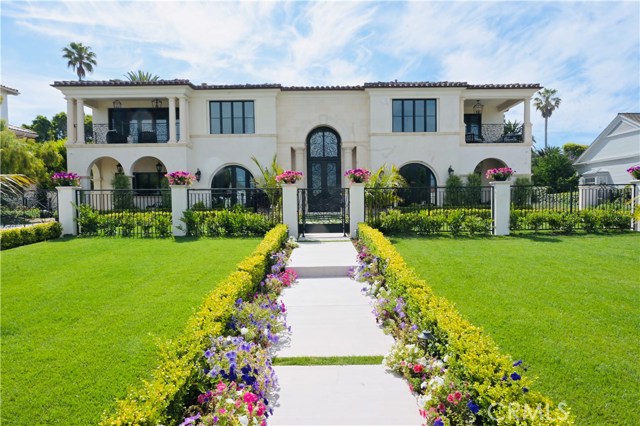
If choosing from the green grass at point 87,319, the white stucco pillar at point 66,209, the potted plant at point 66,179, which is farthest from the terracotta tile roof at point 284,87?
the green grass at point 87,319

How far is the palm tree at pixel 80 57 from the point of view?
4059 cm

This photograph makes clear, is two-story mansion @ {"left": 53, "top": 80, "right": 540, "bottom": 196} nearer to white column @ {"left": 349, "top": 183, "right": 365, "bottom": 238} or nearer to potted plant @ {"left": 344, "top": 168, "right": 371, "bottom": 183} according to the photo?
potted plant @ {"left": 344, "top": 168, "right": 371, "bottom": 183}

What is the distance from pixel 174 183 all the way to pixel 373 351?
1119cm

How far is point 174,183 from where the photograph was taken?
14062 millimetres

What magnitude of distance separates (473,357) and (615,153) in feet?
108

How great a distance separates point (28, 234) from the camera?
1244 cm

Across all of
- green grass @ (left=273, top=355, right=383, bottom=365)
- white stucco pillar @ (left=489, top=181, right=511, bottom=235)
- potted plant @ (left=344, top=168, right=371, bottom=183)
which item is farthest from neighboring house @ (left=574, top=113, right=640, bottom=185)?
green grass @ (left=273, top=355, right=383, bottom=365)

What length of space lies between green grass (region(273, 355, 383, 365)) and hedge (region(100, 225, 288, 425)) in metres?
0.84

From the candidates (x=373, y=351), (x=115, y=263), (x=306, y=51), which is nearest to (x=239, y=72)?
(x=306, y=51)

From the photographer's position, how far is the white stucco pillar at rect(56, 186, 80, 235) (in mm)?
14102

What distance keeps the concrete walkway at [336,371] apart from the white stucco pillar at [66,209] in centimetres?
1025

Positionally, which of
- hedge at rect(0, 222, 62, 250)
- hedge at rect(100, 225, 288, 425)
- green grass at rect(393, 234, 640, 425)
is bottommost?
green grass at rect(393, 234, 640, 425)

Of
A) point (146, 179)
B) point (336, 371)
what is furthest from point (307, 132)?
point (336, 371)

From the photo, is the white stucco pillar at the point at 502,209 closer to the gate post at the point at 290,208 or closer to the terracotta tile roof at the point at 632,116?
the gate post at the point at 290,208
